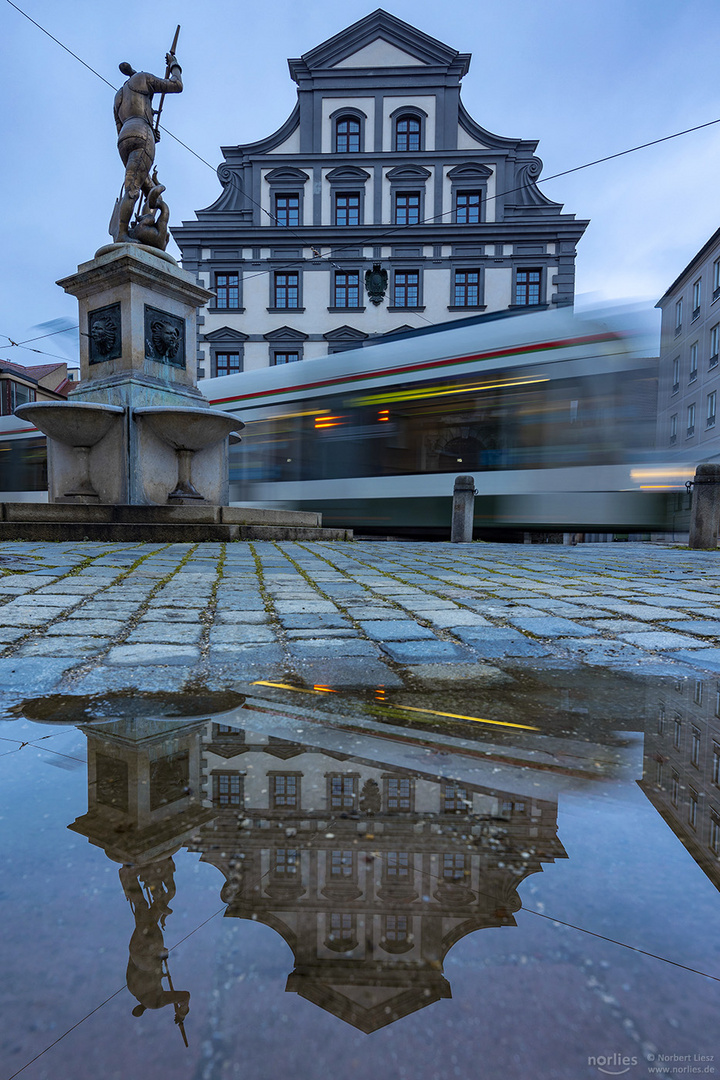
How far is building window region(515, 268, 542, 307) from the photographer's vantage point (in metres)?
26.7

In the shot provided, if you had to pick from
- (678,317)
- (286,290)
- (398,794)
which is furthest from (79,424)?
(678,317)

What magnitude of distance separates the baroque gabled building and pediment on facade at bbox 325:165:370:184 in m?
0.05

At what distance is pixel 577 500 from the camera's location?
9398 millimetres

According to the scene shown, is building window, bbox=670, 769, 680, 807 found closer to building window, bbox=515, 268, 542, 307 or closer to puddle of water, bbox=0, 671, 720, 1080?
puddle of water, bbox=0, 671, 720, 1080

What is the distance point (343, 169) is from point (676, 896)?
31.3 metres

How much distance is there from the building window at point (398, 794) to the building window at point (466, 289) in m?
28.1

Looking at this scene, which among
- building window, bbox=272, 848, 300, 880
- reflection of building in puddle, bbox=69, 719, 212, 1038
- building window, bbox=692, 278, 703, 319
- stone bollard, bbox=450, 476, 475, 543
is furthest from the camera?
building window, bbox=692, 278, 703, 319

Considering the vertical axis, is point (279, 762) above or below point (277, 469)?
below

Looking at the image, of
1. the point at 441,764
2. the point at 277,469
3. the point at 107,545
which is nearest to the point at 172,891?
the point at 441,764

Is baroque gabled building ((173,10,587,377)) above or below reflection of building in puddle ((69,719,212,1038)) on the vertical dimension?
above

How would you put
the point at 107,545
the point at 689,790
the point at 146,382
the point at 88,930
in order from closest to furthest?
1. the point at 88,930
2. the point at 689,790
3. the point at 107,545
4. the point at 146,382

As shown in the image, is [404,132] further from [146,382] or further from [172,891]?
[172,891]

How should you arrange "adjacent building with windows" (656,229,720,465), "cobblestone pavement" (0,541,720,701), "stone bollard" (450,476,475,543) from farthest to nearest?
"adjacent building with windows" (656,229,720,465) → "stone bollard" (450,476,475,543) → "cobblestone pavement" (0,541,720,701)

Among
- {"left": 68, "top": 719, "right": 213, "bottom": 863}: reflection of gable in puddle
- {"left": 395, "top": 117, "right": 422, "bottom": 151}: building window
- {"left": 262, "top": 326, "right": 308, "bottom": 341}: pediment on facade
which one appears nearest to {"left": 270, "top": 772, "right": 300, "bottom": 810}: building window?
{"left": 68, "top": 719, "right": 213, "bottom": 863}: reflection of gable in puddle
